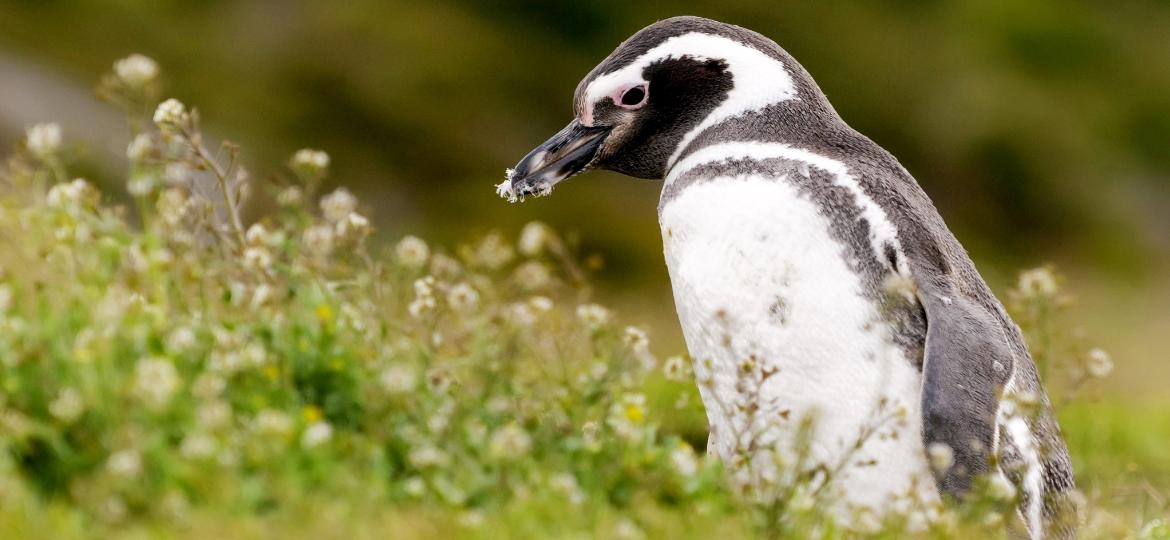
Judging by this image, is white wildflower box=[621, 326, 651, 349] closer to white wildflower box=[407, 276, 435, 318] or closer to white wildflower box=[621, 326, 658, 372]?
white wildflower box=[621, 326, 658, 372]

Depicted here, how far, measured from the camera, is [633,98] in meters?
4.29

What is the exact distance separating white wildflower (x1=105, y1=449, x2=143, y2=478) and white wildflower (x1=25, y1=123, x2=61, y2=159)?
1.34 metres

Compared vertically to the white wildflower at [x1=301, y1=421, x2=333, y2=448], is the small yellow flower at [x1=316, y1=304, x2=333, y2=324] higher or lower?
higher

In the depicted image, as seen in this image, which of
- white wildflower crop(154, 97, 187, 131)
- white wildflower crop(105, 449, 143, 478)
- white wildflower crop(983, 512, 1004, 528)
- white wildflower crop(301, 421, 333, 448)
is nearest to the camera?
white wildflower crop(105, 449, 143, 478)

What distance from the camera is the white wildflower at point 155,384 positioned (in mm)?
2732

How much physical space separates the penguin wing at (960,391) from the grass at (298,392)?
0.46 feet

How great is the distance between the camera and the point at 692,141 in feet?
14.0

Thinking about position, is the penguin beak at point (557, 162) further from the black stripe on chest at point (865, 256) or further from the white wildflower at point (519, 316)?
the black stripe on chest at point (865, 256)

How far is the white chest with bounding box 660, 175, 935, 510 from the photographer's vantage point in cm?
384

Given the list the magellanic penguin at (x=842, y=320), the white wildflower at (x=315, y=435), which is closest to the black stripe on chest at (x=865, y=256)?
the magellanic penguin at (x=842, y=320)

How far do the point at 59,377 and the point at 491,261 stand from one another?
4.90ft

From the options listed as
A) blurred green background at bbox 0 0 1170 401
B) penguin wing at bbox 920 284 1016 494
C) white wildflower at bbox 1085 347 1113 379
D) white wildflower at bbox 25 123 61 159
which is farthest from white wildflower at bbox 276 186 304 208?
blurred green background at bbox 0 0 1170 401

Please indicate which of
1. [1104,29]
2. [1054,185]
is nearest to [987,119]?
[1054,185]

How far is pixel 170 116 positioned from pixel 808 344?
5.88 ft
